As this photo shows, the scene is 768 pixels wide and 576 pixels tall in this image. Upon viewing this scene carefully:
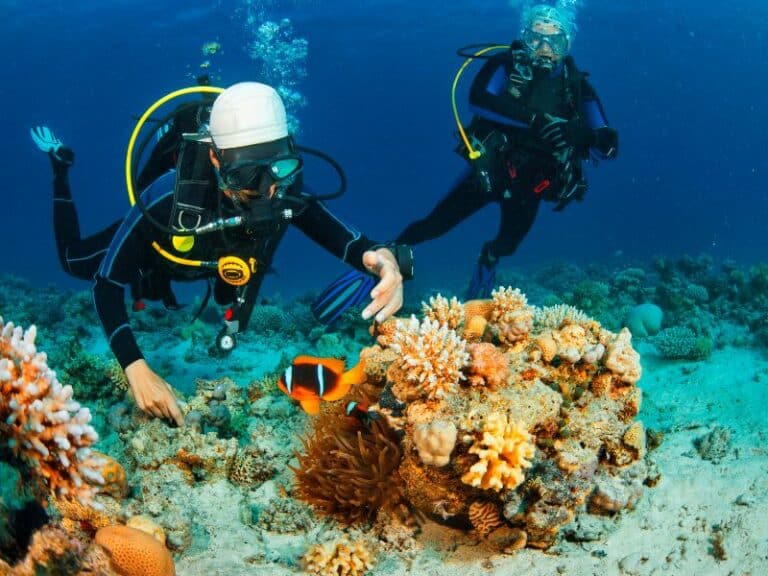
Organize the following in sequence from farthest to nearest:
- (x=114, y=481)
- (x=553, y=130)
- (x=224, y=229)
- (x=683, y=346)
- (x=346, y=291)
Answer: (x=553, y=130)
(x=683, y=346)
(x=346, y=291)
(x=224, y=229)
(x=114, y=481)

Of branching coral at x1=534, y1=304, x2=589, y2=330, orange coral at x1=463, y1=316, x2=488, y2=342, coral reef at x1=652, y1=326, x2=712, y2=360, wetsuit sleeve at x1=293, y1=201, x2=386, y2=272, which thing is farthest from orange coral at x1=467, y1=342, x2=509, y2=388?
coral reef at x1=652, y1=326, x2=712, y2=360

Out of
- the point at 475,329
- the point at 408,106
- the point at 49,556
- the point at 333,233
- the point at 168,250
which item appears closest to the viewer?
the point at 49,556

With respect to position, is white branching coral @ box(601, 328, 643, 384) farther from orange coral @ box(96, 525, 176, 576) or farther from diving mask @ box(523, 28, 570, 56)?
diving mask @ box(523, 28, 570, 56)

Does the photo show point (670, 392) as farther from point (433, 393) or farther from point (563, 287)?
point (563, 287)

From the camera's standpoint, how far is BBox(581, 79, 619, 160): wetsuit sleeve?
303 inches

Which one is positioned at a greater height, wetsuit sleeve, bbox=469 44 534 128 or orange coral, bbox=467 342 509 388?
wetsuit sleeve, bbox=469 44 534 128

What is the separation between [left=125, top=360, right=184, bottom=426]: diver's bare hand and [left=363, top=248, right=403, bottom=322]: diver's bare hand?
5.43ft

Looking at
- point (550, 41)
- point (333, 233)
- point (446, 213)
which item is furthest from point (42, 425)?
point (550, 41)

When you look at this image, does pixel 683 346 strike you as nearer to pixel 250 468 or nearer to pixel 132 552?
pixel 250 468

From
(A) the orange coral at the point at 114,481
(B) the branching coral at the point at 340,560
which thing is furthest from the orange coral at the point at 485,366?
(A) the orange coral at the point at 114,481

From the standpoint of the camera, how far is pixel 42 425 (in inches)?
88.7

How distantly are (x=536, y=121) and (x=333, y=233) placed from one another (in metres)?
4.30

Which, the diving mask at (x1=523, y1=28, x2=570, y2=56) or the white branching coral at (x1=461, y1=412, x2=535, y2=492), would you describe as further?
the diving mask at (x1=523, y1=28, x2=570, y2=56)

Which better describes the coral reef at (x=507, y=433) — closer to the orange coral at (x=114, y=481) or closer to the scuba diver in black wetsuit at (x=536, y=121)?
the orange coral at (x=114, y=481)
